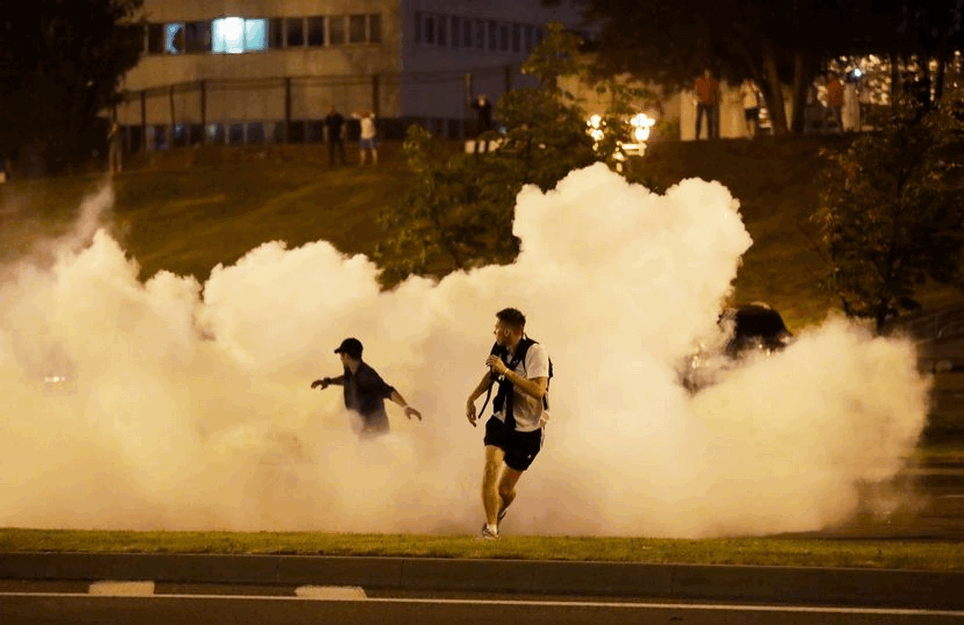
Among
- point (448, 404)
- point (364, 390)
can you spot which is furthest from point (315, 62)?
point (364, 390)

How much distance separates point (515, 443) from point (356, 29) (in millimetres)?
59800

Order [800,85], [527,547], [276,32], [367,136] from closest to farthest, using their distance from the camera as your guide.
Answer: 1. [527,547]
2. [800,85]
3. [367,136]
4. [276,32]

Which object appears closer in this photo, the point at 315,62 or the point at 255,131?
the point at 255,131

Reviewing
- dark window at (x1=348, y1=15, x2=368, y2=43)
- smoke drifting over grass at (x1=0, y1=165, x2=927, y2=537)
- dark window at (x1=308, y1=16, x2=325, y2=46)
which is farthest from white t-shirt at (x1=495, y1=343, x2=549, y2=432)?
dark window at (x1=308, y1=16, x2=325, y2=46)

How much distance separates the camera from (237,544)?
1340cm

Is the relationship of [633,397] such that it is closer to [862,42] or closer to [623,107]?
[623,107]

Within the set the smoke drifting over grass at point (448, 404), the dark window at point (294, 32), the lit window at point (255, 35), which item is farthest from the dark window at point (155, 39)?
the smoke drifting over grass at point (448, 404)

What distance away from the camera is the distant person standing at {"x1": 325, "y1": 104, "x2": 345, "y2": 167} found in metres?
51.2

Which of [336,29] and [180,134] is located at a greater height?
[336,29]

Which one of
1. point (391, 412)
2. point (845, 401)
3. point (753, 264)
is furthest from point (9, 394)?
point (753, 264)

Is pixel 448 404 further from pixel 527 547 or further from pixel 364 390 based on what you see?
pixel 527 547

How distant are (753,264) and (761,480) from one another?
23.8 metres

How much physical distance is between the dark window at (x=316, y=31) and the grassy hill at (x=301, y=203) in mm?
15839

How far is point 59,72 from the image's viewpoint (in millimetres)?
61500
